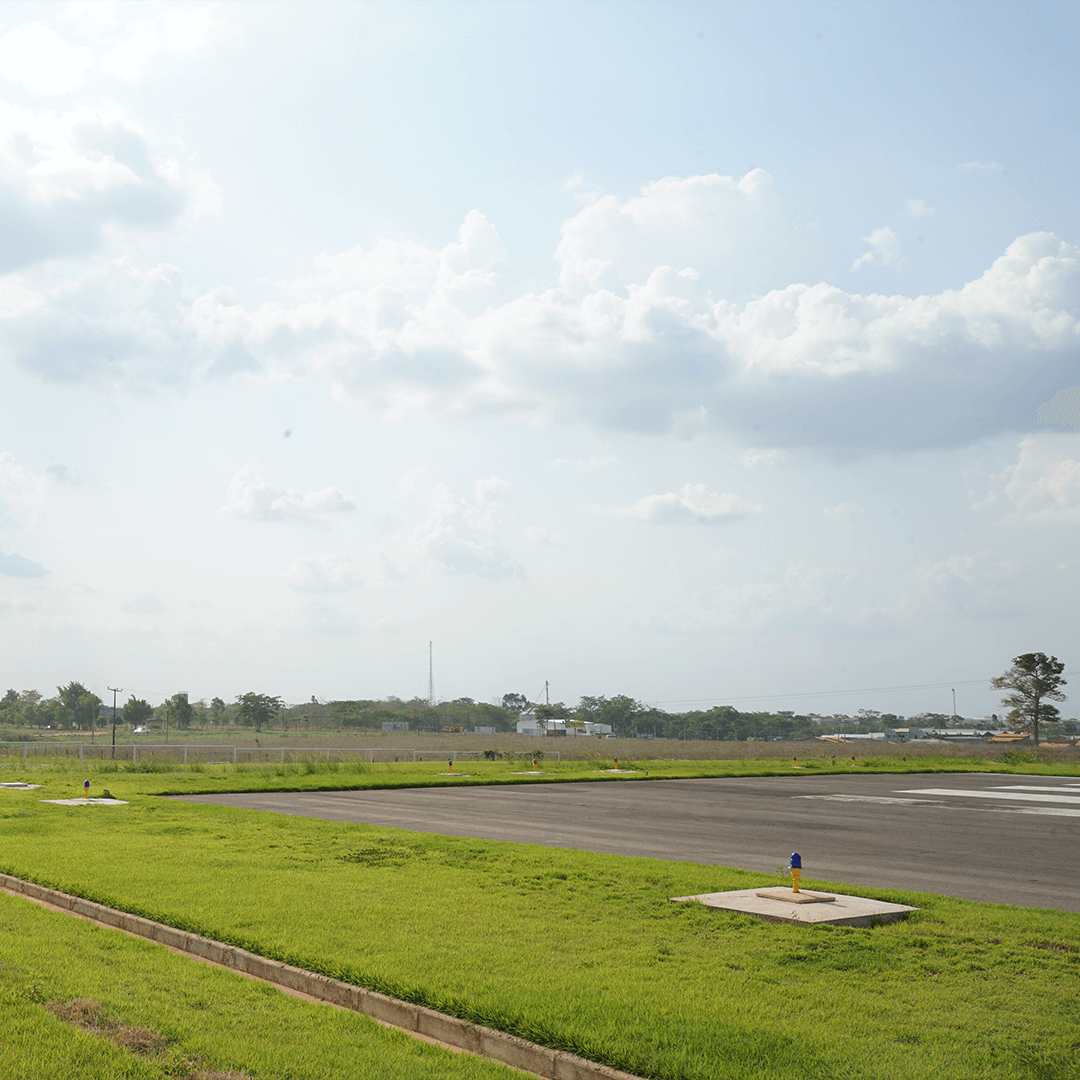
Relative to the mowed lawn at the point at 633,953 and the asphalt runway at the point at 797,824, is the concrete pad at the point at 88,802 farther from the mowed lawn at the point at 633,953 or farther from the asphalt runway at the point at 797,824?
the mowed lawn at the point at 633,953

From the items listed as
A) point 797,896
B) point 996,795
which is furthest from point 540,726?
point 797,896

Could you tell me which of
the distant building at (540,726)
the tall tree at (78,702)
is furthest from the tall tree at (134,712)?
the distant building at (540,726)

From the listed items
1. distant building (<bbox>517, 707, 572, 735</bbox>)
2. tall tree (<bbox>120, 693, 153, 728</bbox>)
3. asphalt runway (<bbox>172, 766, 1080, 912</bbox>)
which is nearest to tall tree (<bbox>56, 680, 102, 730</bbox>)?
tall tree (<bbox>120, 693, 153, 728</bbox>)

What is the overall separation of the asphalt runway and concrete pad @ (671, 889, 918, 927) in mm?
2306

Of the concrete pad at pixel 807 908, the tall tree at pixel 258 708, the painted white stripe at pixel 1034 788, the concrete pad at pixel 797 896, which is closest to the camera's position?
the concrete pad at pixel 807 908

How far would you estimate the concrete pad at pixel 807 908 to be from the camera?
996 centimetres

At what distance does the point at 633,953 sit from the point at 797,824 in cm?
1435

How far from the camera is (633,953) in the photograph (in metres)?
8.54

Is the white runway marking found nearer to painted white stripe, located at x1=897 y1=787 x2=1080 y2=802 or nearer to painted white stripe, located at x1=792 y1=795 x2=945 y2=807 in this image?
painted white stripe, located at x1=897 y1=787 x2=1080 y2=802

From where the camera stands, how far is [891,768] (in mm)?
51844

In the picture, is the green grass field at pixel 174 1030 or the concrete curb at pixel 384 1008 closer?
the green grass field at pixel 174 1030

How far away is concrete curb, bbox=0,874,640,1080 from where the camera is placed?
608 centimetres

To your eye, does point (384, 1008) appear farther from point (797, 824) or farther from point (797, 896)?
point (797, 824)

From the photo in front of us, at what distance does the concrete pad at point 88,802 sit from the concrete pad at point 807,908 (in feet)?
52.7
